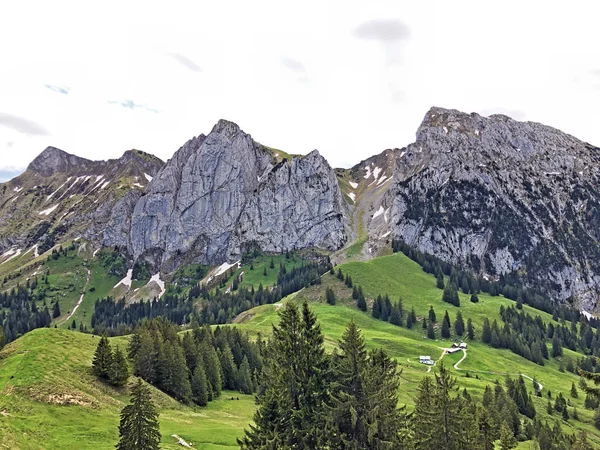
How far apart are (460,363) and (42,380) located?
4709 inches

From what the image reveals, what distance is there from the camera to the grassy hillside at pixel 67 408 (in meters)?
43.0

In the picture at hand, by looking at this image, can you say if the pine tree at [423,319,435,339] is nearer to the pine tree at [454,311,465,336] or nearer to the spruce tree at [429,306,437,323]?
the spruce tree at [429,306,437,323]

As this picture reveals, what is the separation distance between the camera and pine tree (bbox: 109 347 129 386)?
201 ft

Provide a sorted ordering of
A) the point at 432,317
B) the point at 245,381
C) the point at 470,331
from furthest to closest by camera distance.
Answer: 1. the point at 432,317
2. the point at 470,331
3. the point at 245,381

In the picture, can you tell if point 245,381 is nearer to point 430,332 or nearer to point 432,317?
point 430,332

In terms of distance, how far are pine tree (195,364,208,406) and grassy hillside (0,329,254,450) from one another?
8.72ft

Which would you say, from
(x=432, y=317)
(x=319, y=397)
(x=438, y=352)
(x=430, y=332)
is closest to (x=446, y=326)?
(x=430, y=332)

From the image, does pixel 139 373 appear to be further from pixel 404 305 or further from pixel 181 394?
pixel 404 305

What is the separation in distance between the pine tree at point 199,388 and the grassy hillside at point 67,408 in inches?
105

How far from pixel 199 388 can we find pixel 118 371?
52.8 ft

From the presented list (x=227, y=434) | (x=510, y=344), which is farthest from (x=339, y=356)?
(x=510, y=344)

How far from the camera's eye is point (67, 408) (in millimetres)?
50406

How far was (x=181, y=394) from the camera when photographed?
2744 inches

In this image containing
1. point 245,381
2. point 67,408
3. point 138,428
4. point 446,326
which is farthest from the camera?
point 446,326
